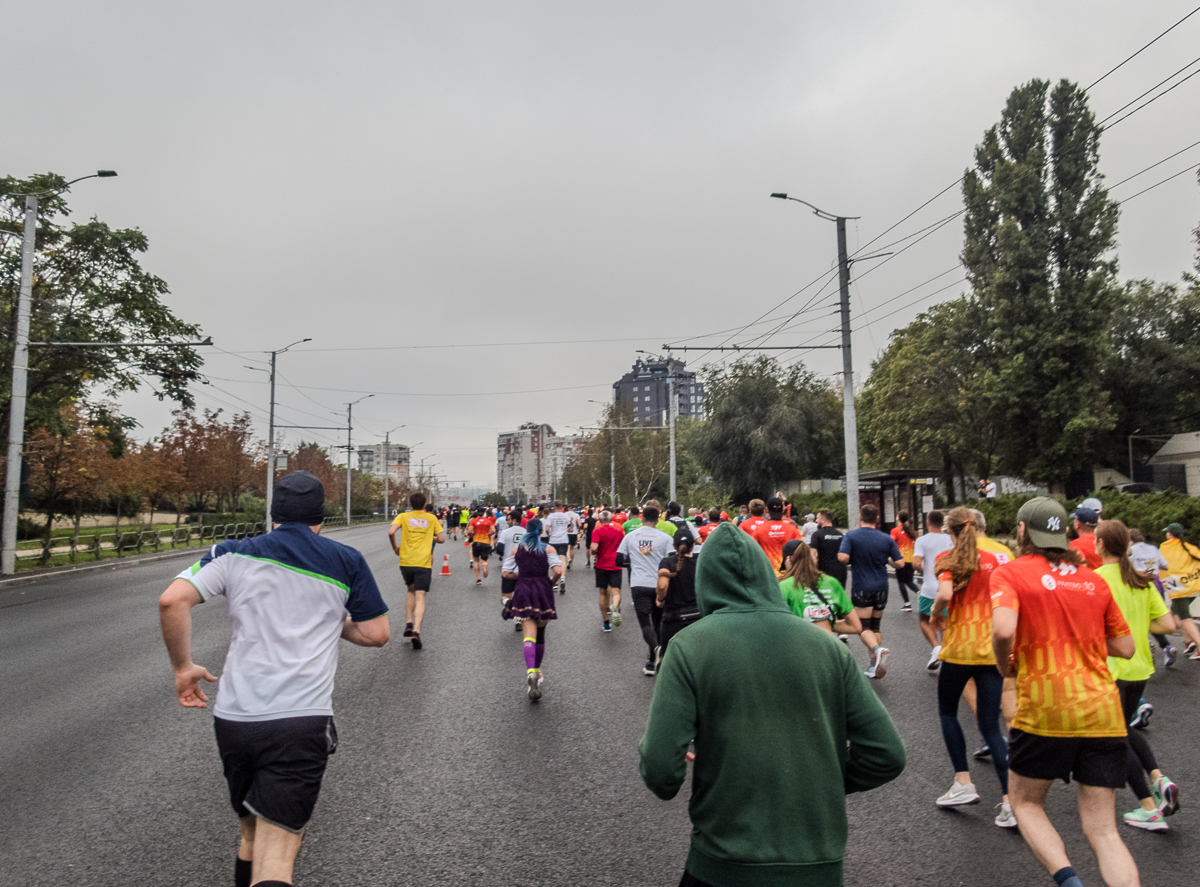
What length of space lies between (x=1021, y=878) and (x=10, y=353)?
2699 cm

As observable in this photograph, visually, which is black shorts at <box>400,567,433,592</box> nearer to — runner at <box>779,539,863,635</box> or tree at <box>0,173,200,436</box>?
runner at <box>779,539,863,635</box>

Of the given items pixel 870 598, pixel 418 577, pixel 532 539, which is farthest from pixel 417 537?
pixel 870 598

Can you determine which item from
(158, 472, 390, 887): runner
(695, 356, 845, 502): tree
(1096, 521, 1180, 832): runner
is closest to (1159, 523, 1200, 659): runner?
(1096, 521, 1180, 832): runner

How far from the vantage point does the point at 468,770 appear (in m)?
5.62

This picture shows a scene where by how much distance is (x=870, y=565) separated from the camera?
27.8 ft

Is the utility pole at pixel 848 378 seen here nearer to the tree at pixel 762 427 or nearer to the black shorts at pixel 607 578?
the black shorts at pixel 607 578

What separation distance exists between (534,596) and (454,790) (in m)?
3.01

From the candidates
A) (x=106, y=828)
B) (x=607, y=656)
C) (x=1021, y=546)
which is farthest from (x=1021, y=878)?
(x=607, y=656)

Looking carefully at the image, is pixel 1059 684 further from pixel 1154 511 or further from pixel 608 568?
pixel 1154 511

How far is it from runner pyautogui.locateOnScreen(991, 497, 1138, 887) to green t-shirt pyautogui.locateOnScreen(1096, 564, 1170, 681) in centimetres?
117

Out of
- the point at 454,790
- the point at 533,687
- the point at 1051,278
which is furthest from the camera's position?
the point at 1051,278

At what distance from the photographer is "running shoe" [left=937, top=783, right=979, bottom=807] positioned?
4855 mm

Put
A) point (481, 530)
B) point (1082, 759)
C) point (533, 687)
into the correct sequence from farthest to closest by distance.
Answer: point (481, 530), point (533, 687), point (1082, 759)

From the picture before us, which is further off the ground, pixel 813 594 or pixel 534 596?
pixel 813 594
